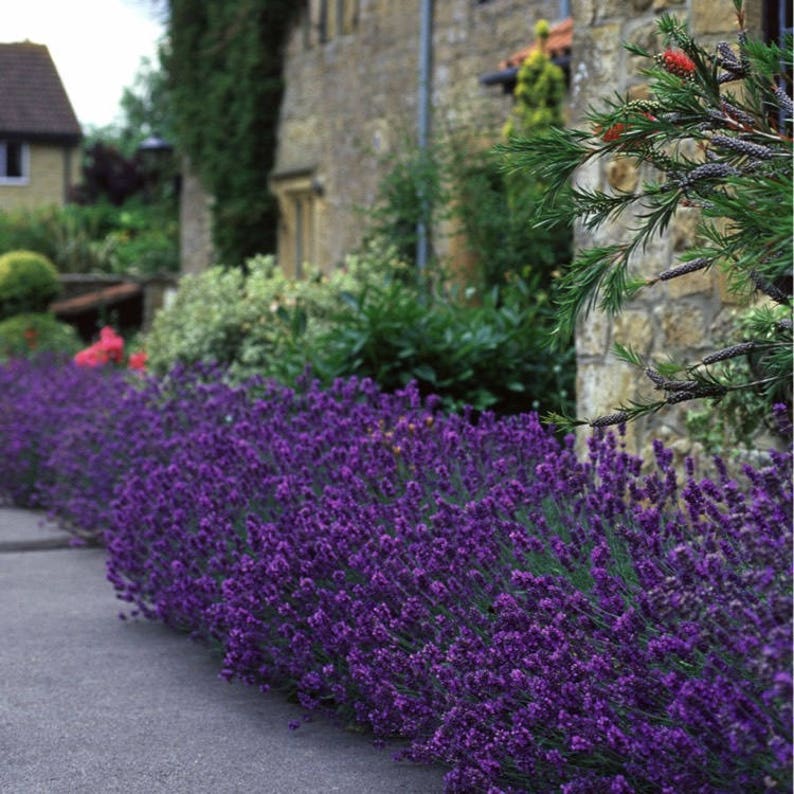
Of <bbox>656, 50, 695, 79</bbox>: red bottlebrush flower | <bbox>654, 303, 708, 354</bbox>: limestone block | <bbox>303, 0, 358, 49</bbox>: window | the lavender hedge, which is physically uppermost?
<bbox>303, 0, 358, 49</bbox>: window

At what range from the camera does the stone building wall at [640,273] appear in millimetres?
6129

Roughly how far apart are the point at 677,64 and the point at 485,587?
1.68m

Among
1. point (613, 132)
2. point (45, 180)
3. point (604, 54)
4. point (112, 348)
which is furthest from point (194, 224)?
point (45, 180)

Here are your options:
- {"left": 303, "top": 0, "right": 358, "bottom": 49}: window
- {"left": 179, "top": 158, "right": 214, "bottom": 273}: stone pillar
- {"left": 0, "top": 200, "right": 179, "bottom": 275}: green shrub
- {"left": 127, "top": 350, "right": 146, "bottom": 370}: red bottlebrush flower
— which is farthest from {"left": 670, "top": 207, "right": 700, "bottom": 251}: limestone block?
{"left": 0, "top": 200, "right": 179, "bottom": 275}: green shrub

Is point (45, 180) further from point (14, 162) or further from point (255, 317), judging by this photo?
point (255, 317)

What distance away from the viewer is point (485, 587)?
4242 mm

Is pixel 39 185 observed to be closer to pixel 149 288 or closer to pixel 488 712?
pixel 149 288

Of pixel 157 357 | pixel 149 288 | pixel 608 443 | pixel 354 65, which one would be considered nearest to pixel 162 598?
pixel 608 443

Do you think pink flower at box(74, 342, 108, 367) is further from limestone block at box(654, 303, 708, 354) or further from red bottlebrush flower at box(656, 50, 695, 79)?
red bottlebrush flower at box(656, 50, 695, 79)

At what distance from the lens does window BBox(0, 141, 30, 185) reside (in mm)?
38781

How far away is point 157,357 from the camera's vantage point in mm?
11984

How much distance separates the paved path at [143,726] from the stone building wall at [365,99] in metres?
7.35

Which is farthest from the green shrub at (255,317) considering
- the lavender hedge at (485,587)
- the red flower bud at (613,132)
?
the red flower bud at (613,132)

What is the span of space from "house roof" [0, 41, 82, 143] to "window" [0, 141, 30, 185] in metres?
0.42
